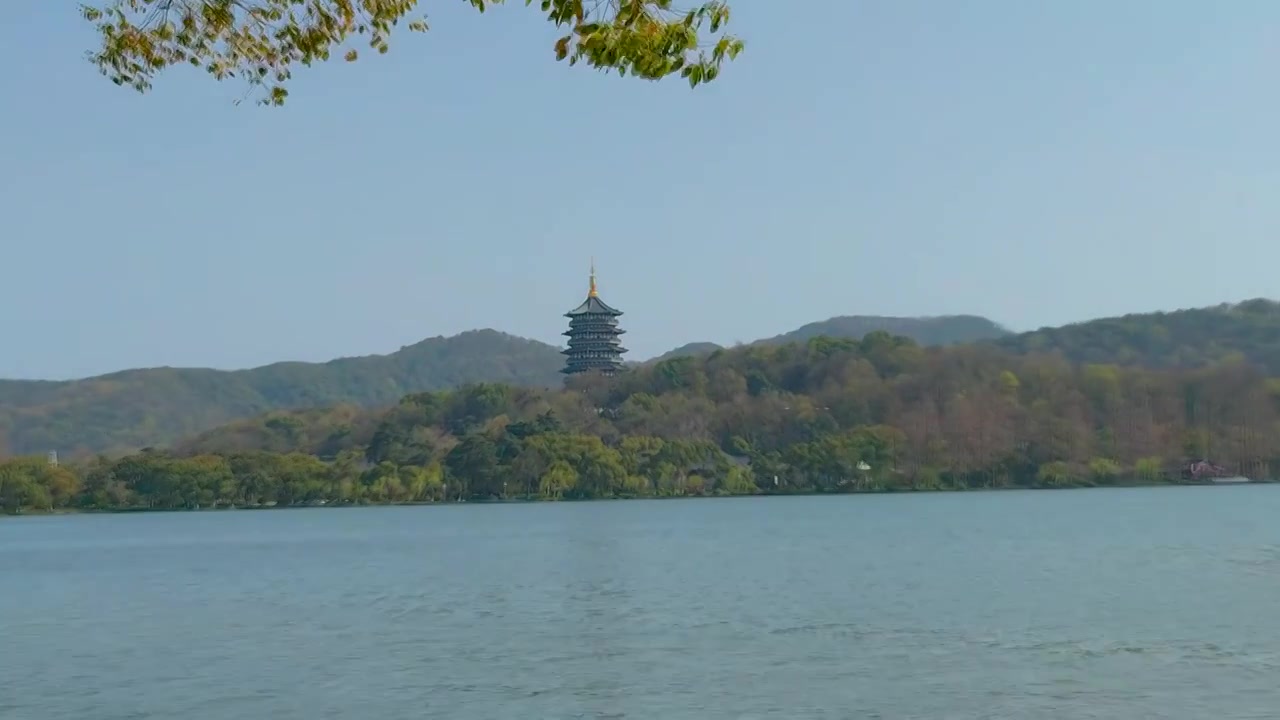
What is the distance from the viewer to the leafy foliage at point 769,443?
78250mm

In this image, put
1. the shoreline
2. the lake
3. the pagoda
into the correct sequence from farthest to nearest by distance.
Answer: the pagoda
the shoreline
the lake

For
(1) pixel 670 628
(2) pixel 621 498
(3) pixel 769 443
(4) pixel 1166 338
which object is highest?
(4) pixel 1166 338

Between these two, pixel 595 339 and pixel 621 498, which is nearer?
pixel 621 498

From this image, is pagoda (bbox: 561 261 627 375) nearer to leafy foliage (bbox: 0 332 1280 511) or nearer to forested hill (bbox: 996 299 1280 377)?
leafy foliage (bbox: 0 332 1280 511)

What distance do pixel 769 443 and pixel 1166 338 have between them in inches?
2321

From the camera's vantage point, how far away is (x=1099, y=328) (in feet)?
459

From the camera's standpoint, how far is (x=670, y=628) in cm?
2253

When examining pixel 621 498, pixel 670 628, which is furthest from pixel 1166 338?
pixel 670 628

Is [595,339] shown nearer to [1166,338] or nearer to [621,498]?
[621,498]

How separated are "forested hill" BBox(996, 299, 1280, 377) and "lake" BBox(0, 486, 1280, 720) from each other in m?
84.8

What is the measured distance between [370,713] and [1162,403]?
77478 mm

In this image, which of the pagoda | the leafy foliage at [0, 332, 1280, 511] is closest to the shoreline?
the leafy foliage at [0, 332, 1280, 511]

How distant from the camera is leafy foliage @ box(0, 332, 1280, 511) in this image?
78250 mm

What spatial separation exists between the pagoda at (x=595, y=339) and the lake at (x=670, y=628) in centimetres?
6455
